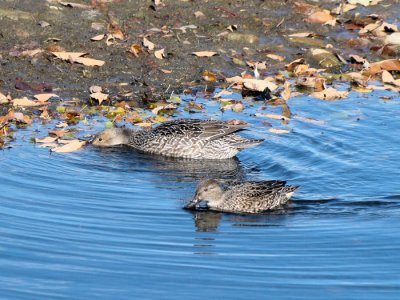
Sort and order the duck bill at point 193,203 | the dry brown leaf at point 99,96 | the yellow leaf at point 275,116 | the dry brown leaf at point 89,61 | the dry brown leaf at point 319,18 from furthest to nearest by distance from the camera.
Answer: the dry brown leaf at point 319,18, the dry brown leaf at point 89,61, the dry brown leaf at point 99,96, the yellow leaf at point 275,116, the duck bill at point 193,203

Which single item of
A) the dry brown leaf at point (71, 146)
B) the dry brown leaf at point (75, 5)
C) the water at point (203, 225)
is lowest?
the water at point (203, 225)

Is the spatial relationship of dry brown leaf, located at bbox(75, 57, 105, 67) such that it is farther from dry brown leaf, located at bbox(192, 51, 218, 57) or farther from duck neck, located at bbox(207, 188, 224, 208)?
duck neck, located at bbox(207, 188, 224, 208)

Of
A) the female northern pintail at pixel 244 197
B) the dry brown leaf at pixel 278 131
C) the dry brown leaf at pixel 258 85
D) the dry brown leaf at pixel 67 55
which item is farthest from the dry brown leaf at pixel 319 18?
the female northern pintail at pixel 244 197

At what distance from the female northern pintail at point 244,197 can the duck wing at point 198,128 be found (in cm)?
208

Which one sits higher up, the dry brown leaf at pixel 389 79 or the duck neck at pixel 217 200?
the dry brown leaf at pixel 389 79

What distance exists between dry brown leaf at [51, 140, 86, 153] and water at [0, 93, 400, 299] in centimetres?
16

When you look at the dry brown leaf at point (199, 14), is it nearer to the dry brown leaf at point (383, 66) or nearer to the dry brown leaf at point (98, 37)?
the dry brown leaf at point (98, 37)

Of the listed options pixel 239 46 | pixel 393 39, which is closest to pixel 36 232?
pixel 239 46

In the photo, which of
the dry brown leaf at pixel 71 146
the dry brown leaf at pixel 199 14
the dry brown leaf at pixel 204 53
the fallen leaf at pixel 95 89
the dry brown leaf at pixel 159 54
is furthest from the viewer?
the dry brown leaf at pixel 199 14

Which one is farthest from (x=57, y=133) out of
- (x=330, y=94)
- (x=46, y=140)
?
(x=330, y=94)

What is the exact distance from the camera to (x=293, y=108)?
15117mm

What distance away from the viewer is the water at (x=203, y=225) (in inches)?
338

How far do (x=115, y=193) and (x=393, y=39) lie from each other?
8.90 meters

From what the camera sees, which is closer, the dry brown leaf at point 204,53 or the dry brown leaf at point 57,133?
the dry brown leaf at point 57,133
